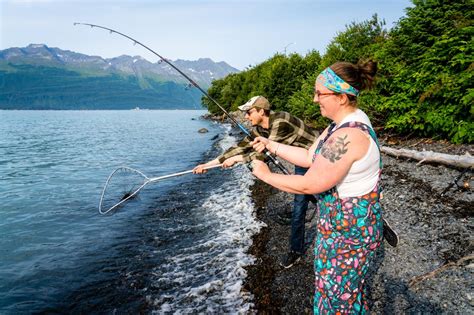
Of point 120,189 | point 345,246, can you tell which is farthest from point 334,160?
point 120,189

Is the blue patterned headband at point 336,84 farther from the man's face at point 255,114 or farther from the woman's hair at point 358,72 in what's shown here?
the man's face at point 255,114

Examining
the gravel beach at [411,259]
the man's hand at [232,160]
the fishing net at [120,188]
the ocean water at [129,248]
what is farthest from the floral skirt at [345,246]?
the fishing net at [120,188]

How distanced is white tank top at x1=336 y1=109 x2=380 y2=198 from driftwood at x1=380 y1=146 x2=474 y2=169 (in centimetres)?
792

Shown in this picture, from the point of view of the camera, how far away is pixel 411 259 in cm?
600

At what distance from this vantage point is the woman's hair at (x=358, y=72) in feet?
8.38

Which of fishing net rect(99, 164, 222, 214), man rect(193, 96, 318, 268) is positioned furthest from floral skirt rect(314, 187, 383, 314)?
fishing net rect(99, 164, 222, 214)

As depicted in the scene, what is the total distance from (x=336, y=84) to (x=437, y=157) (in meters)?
10.4

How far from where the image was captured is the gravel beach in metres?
4.91

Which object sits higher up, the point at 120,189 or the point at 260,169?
the point at 260,169

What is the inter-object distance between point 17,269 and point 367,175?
32.8 ft

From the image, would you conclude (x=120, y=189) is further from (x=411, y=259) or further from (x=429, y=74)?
(x=429, y=74)

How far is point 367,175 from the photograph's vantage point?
2469 mm

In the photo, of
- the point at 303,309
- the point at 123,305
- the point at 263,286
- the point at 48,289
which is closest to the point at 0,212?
the point at 48,289

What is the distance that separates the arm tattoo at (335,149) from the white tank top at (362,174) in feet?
0.55
